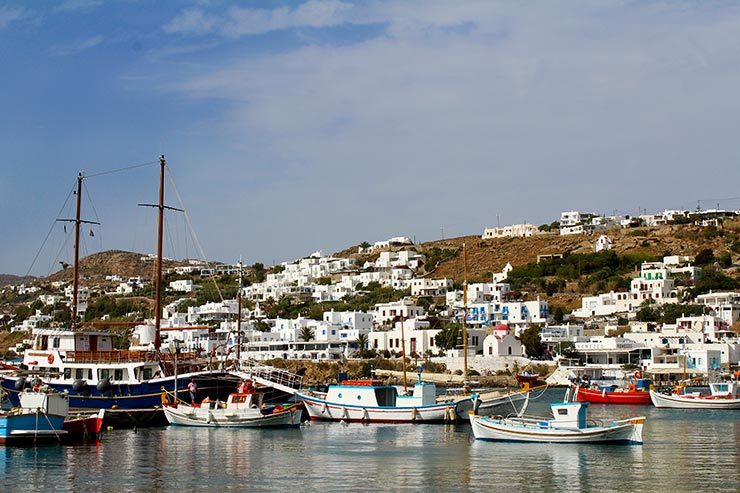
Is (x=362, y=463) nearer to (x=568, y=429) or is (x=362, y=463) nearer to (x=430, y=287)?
(x=568, y=429)

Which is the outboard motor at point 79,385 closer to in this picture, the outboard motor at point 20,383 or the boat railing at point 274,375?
the outboard motor at point 20,383

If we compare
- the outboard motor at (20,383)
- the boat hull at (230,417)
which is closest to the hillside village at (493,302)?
the outboard motor at (20,383)

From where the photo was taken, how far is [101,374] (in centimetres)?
4562

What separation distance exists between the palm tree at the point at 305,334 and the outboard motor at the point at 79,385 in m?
56.8

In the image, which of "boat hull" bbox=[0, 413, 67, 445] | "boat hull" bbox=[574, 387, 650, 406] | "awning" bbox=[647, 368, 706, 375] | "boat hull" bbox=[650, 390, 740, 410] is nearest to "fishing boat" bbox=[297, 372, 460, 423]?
"boat hull" bbox=[0, 413, 67, 445]

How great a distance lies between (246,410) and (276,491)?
54.9 feet

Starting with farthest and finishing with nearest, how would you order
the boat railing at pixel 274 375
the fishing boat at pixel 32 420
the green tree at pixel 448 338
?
1. the green tree at pixel 448 338
2. the boat railing at pixel 274 375
3. the fishing boat at pixel 32 420

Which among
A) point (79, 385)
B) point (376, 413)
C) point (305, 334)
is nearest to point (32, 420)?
point (79, 385)

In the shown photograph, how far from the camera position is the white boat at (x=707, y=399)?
190ft

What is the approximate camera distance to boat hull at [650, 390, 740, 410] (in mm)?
57994

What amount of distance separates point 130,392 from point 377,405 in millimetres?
10961

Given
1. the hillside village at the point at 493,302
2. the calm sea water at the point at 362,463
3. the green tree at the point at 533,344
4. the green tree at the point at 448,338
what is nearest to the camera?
the calm sea water at the point at 362,463

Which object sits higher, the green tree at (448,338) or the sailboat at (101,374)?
the green tree at (448,338)

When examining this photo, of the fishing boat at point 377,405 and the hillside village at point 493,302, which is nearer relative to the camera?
the fishing boat at point 377,405
